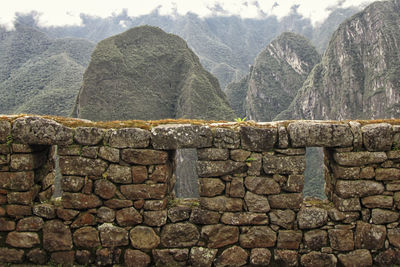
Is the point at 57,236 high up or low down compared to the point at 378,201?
down

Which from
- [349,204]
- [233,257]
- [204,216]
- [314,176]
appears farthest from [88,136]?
[314,176]

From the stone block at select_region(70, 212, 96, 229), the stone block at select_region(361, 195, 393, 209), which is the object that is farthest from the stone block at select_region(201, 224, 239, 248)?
the stone block at select_region(361, 195, 393, 209)

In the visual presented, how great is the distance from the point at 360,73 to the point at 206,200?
138 meters

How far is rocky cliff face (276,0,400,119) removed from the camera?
112 m

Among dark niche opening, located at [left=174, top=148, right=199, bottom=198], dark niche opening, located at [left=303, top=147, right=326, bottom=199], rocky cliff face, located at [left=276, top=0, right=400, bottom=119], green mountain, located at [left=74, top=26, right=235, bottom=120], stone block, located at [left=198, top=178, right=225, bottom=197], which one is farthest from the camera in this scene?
rocky cliff face, located at [left=276, top=0, right=400, bottom=119]

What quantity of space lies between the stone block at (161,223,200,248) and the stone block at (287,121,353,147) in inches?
91.4

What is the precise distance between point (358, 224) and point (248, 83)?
16794 centimetres

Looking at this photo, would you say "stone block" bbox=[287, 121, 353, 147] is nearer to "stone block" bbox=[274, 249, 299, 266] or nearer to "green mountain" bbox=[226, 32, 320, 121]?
"stone block" bbox=[274, 249, 299, 266]

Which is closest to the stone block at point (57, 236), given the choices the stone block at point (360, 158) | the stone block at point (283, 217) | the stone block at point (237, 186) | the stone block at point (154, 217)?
the stone block at point (154, 217)

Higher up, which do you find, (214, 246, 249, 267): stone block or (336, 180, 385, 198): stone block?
(336, 180, 385, 198): stone block

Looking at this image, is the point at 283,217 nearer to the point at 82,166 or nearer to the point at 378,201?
the point at 378,201

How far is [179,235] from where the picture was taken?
5344 millimetres

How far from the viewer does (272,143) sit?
5199mm

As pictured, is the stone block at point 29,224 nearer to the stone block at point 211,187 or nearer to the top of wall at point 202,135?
the top of wall at point 202,135
